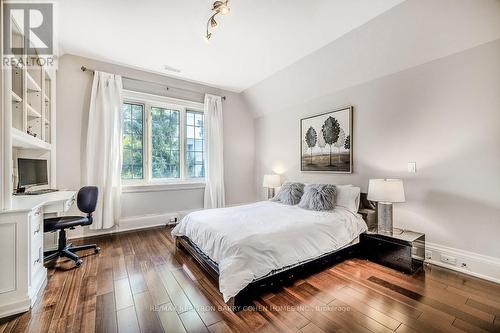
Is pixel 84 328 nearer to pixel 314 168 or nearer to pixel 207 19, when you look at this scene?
pixel 207 19

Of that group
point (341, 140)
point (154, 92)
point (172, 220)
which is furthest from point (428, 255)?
point (154, 92)

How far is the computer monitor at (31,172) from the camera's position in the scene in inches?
94.5

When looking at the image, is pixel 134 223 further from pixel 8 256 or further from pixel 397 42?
pixel 397 42

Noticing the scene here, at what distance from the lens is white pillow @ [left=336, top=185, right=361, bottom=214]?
2.93 m

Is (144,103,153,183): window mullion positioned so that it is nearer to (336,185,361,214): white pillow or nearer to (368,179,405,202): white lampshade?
(336,185,361,214): white pillow

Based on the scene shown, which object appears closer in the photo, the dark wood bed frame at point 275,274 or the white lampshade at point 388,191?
the dark wood bed frame at point 275,274

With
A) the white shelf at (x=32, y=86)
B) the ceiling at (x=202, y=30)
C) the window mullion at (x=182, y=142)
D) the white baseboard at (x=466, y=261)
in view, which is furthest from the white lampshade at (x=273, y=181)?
the white shelf at (x=32, y=86)

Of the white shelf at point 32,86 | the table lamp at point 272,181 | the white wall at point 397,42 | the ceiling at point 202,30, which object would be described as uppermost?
the ceiling at point 202,30

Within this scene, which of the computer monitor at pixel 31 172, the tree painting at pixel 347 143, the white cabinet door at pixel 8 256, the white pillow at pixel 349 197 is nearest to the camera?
the white cabinet door at pixel 8 256

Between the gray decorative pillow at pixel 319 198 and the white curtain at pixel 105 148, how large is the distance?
3.05m

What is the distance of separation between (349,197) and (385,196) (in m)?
0.53

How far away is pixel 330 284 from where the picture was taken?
2139mm

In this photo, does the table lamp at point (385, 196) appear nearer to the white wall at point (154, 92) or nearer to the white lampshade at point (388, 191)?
the white lampshade at point (388, 191)

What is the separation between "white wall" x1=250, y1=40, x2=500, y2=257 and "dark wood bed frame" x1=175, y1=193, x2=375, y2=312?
607 mm
